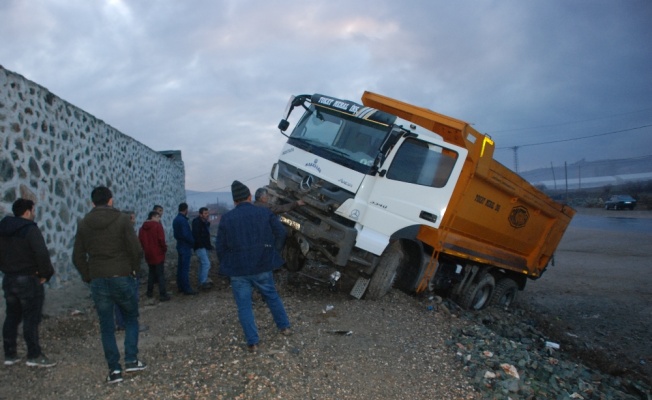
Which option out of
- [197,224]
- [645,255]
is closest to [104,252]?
[197,224]

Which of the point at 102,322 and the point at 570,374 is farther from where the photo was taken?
the point at 570,374

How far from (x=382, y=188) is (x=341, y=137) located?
0.97 meters

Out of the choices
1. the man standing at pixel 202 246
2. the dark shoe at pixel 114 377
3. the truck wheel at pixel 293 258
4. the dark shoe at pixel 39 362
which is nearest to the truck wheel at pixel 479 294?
the truck wheel at pixel 293 258

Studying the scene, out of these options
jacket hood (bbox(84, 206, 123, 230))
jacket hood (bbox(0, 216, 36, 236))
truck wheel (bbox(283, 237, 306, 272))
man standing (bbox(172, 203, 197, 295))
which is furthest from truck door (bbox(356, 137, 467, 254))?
jacket hood (bbox(0, 216, 36, 236))

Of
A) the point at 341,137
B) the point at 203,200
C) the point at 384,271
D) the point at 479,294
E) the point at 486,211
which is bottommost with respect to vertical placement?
the point at 203,200

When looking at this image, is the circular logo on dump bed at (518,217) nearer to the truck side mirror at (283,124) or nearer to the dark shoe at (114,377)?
the truck side mirror at (283,124)

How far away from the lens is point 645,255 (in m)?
15.5

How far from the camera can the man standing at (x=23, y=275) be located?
13.3 ft

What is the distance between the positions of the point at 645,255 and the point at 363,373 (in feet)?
50.4

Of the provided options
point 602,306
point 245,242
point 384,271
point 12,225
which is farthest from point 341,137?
point 602,306

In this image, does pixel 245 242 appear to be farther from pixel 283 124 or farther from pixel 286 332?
pixel 283 124

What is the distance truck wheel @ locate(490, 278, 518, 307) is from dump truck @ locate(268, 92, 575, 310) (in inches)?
72.5

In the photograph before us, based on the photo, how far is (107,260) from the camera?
150 inches

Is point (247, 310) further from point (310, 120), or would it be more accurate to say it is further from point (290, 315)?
point (310, 120)
